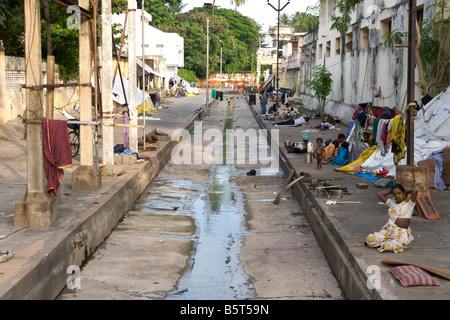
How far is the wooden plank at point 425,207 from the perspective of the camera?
8906mm

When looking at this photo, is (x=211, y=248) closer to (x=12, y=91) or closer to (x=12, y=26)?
(x=12, y=91)

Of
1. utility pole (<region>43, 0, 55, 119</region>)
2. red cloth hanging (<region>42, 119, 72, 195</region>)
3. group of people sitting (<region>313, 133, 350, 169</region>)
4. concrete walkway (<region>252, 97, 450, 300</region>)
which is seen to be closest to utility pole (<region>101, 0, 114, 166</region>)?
utility pole (<region>43, 0, 55, 119</region>)

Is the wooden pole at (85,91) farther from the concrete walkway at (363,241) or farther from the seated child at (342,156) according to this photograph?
the seated child at (342,156)

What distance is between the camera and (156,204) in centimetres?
1259

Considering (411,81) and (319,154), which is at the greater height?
(411,81)

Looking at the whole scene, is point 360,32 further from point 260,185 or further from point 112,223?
point 112,223

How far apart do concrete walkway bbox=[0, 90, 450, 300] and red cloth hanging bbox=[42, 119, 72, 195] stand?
2.18 feet

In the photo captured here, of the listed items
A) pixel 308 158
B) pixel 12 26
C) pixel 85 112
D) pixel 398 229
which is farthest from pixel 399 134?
pixel 12 26

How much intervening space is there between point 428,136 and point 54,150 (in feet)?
27.3

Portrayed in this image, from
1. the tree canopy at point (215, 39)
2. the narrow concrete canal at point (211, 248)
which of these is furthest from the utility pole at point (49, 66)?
the tree canopy at point (215, 39)

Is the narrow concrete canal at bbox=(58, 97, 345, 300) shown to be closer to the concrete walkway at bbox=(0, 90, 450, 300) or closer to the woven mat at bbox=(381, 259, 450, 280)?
the concrete walkway at bbox=(0, 90, 450, 300)

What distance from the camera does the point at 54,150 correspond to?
8.23 meters
